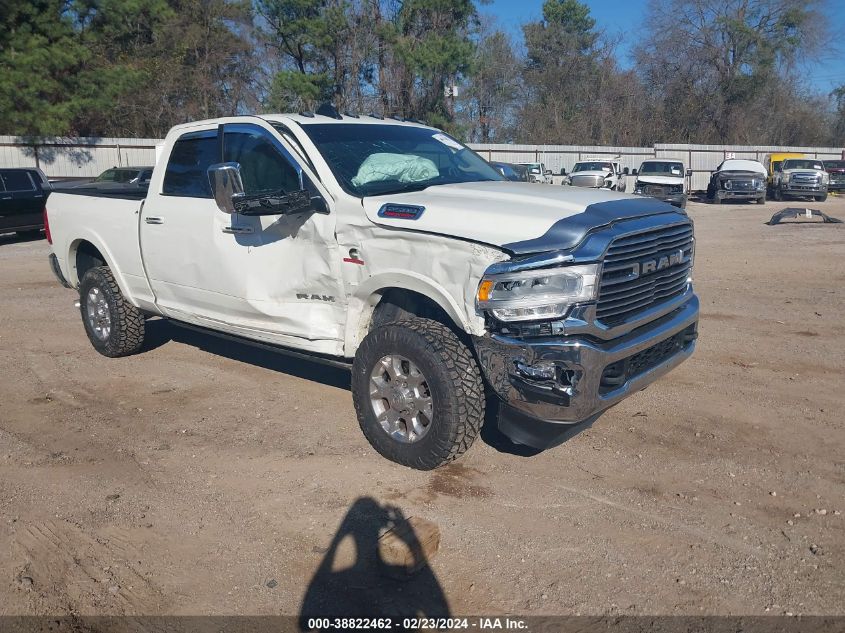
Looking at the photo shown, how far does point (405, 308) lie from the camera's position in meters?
4.74

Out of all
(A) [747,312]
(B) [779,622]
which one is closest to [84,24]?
(A) [747,312]

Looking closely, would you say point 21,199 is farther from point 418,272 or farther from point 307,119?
point 418,272

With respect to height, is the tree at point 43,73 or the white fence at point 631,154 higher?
the tree at point 43,73

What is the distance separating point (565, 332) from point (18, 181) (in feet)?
55.1

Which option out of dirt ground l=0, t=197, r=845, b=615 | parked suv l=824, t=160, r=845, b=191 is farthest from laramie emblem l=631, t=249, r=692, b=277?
parked suv l=824, t=160, r=845, b=191

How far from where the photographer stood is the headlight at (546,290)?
388 cm

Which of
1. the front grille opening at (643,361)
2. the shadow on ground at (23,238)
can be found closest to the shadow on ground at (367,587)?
the front grille opening at (643,361)

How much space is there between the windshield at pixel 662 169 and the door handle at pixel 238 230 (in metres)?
26.1

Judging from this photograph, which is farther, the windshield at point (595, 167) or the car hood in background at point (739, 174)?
the windshield at point (595, 167)

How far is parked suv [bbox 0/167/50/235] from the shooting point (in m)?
16.9

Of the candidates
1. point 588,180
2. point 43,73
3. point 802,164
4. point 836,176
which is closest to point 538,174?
point 588,180

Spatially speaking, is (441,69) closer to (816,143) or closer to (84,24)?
(84,24)

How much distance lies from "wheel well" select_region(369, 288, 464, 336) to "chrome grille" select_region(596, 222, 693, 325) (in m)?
0.95

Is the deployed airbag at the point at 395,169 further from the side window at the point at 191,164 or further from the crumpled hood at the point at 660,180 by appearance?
the crumpled hood at the point at 660,180
